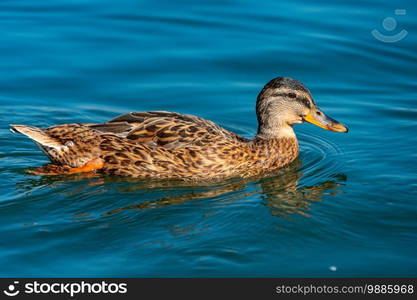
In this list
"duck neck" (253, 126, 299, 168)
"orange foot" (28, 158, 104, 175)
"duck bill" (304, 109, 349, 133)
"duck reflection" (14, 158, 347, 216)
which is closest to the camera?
"duck reflection" (14, 158, 347, 216)

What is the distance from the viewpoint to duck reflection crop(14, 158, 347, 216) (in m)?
9.54

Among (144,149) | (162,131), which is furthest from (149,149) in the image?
(162,131)

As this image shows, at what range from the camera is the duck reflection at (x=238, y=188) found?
9539 mm

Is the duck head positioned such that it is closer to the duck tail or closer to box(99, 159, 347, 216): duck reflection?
box(99, 159, 347, 216): duck reflection

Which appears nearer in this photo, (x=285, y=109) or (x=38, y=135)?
(x=38, y=135)

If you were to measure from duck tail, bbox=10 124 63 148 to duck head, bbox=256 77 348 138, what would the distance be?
2.62 metres

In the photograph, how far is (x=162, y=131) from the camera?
10.4m

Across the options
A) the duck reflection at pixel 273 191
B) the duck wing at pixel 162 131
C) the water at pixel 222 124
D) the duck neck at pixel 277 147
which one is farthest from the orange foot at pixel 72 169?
the duck neck at pixel 277 147

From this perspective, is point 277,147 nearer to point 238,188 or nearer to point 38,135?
point 238,188

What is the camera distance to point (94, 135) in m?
10.4

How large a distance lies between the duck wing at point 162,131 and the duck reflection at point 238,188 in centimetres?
50

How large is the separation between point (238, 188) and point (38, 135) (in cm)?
244

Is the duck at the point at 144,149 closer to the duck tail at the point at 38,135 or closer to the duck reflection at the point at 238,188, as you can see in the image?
the duck tail at the point at 38,135

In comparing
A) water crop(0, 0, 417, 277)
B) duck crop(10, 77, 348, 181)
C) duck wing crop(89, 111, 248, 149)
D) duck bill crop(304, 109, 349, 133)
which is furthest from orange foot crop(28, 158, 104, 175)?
duck bill crop(304, 109, 349, 133)
